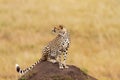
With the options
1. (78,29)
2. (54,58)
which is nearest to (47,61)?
(54,58)

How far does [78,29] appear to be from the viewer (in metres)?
24.3

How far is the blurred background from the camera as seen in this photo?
19328 mm

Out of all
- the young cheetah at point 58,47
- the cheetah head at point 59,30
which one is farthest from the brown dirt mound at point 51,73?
the cheetah head at point 59,30

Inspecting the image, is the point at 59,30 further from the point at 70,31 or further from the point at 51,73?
the point at 70,31

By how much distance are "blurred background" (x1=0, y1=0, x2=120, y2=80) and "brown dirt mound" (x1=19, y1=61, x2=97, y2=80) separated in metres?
4.46

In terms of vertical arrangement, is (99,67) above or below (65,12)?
below

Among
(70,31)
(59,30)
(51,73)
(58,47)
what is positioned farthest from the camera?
(70,31)

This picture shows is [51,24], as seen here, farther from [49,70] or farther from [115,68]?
[49,70]

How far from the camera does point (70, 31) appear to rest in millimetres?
24188

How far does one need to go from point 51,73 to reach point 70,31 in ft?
39.7

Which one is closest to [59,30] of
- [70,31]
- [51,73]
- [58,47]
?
[58,47]

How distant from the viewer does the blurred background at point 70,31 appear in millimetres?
19328

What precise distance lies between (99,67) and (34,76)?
701 centimetres

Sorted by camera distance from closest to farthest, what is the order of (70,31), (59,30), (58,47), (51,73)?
(51,73) < (59,30) < (58,47) < (70,31)
